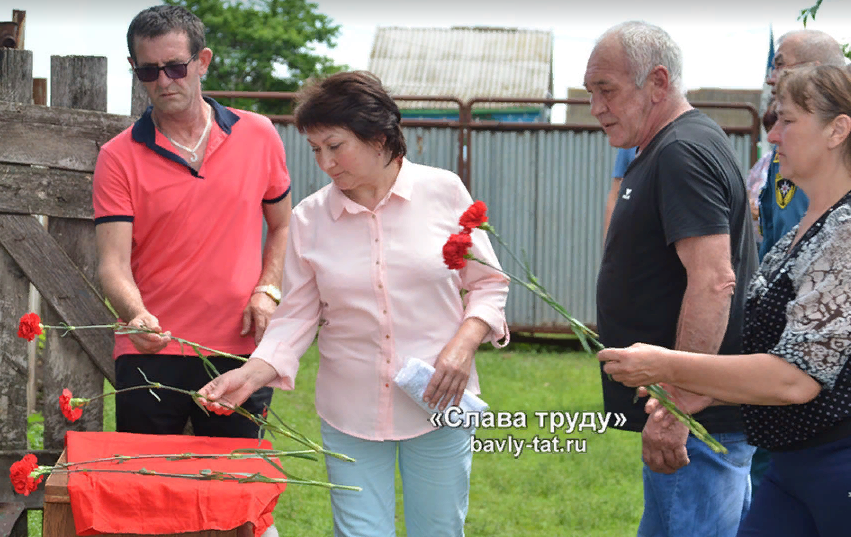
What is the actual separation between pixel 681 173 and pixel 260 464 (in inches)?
59.8

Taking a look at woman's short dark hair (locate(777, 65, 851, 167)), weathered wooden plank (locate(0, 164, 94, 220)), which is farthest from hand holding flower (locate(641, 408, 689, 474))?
weathered wooden plank (locate(0, 164, 94, 220))

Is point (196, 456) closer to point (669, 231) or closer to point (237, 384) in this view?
point (237, 384)

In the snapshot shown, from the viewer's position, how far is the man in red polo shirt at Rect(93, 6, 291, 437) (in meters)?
3.56

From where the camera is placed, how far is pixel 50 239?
4.26 meters

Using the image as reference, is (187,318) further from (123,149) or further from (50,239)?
(50,239)

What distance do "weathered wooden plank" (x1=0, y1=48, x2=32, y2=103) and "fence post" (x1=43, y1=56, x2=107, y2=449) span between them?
0.35ft

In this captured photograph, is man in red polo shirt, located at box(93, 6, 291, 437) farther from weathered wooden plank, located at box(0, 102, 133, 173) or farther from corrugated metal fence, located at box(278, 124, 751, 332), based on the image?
corrugated metal fence, located at box(278, 124, 751, 332)

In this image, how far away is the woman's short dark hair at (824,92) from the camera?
93.5 inches

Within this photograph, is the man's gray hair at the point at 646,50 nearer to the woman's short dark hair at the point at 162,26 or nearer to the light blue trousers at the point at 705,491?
the light blue trousers at the point at 705,491

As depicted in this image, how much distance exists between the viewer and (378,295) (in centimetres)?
304

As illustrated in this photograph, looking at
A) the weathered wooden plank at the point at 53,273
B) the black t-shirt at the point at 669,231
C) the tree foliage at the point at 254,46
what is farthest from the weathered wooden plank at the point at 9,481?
the tree foliage at the point at 254,46

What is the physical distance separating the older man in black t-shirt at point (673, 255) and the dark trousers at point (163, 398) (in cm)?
143

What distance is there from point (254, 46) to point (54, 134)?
36.8m

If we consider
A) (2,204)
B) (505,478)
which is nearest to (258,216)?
(2,204)
